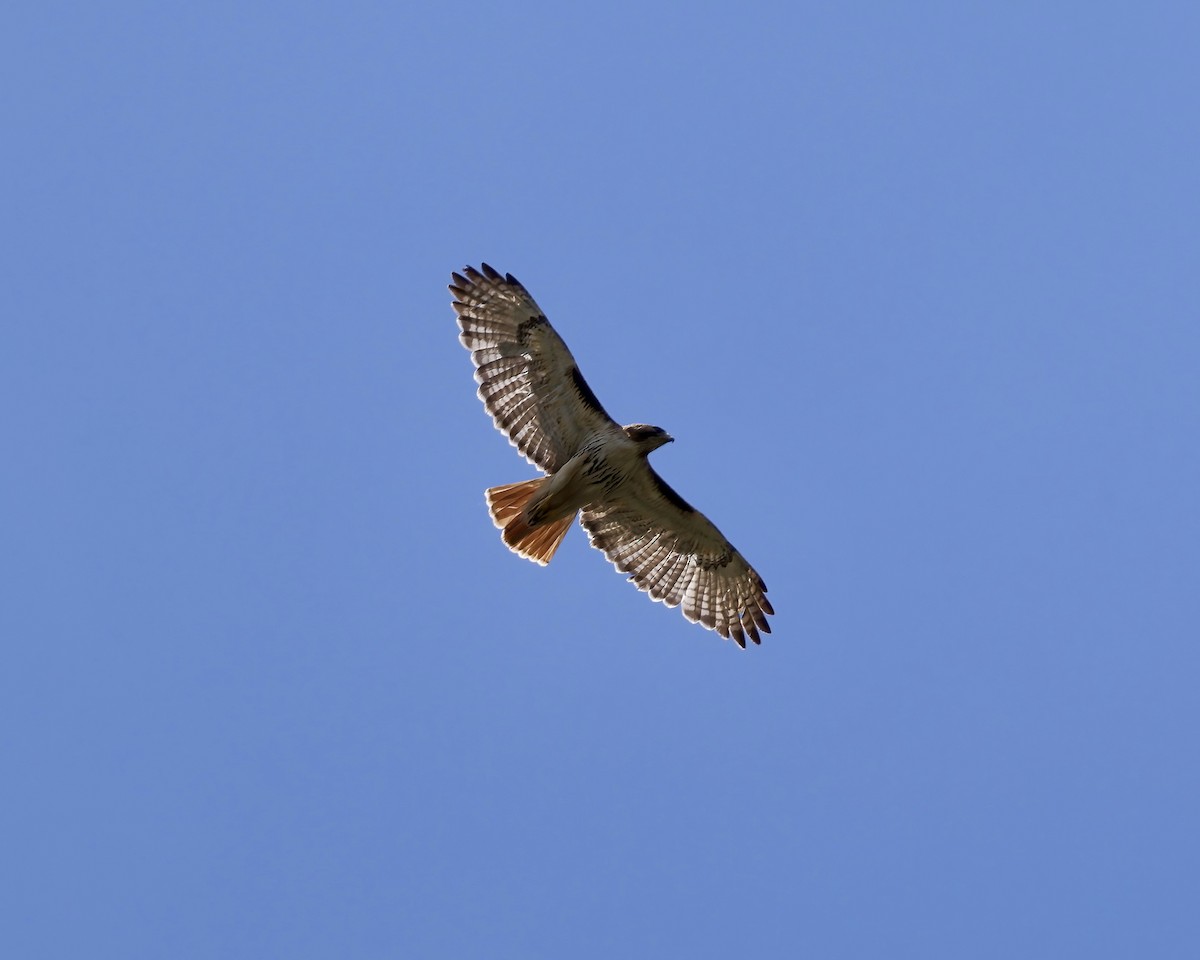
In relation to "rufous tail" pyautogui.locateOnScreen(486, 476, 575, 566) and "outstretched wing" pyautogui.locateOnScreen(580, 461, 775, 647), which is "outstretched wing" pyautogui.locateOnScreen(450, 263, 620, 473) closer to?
"rufous tail" pyautogui.locateOnScreen(486, 476, 575, 566)

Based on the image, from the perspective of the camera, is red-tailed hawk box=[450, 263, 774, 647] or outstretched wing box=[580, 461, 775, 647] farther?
outstretched wing box=[580, 461, 775, 647]

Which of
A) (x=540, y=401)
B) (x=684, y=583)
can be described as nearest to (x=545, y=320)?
(x=540, y=401)

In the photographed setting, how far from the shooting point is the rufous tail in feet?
56.3

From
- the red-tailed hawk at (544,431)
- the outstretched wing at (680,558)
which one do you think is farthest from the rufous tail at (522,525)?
the outstretched wing at (680,558)

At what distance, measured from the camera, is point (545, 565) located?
1745 centimetres

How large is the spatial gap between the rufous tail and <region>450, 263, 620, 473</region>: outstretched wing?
0.39 m

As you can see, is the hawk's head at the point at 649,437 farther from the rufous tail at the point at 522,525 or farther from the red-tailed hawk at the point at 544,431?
the rufous tail at the point at 522,525

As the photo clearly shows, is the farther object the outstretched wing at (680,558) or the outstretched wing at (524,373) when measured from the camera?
the outstretched wing at (680,558)

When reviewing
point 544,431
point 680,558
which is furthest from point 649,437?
point 680,558

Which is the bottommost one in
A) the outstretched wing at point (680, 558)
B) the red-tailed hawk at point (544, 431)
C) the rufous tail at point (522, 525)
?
the rufous tail at point (522, 525)

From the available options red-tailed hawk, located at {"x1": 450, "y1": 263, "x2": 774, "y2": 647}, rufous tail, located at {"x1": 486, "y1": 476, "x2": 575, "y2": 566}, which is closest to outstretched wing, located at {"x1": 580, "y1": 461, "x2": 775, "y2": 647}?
red-tailed hawk, located at {"x1": 450, "y1": 263, "x2": 774, "y2": 647}

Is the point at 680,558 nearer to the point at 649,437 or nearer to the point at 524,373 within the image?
the point at 649,437

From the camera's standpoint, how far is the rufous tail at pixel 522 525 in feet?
56.3

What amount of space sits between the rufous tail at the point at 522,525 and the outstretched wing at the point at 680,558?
0.72 m
